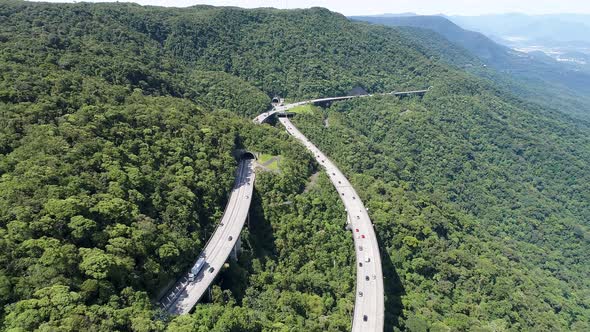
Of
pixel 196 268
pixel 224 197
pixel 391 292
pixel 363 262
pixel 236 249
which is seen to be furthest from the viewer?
pixel 224 197

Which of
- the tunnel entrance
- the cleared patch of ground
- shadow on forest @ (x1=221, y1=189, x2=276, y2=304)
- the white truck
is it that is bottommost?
shadow on forest @ (x1=221, y1=189, x2=276, y2=304)

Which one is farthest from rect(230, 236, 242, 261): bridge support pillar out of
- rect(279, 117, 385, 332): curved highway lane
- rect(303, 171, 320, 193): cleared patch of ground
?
rect(303, 171, 320, 193): cleared patch of ground

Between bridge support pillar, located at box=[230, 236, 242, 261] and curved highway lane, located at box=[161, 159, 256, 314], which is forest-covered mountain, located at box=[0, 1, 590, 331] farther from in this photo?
curved highway lane, located at box=[161, 159, 256, 314]

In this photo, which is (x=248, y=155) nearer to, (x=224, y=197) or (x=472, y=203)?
(x=224, y=197)

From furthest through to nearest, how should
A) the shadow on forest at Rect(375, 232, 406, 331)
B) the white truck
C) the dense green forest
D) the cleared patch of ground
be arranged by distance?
the cleared patch of ground, the dense green forest, the shadow on forest at Rect(375, 232, 406, 331), the white truck

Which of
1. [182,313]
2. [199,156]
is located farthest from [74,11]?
[182,313]

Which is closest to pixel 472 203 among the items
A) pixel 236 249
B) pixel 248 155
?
pixel 248 155

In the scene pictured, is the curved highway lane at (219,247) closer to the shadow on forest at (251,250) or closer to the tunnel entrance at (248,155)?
the shadow on forest at (251,250)
